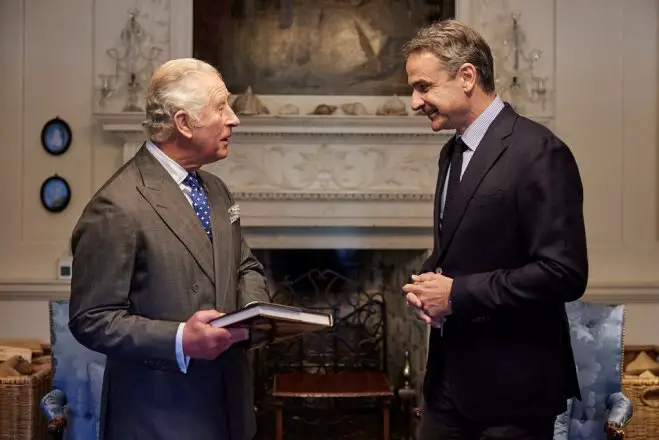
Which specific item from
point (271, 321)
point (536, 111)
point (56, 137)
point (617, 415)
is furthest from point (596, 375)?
point (56, 137)

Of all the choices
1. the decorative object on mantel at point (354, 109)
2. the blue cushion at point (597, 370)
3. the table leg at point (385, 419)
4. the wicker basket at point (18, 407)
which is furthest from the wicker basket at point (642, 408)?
the wicker basket at point (18, 407)

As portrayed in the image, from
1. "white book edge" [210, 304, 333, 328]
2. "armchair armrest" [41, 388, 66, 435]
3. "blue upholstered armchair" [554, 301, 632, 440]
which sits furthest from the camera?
"blue upholstered armchair" [554, 301, 632, 440]

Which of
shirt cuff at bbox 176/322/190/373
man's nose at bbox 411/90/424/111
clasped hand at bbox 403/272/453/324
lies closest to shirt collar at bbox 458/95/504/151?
man's nose at bbox 411/90/424/111

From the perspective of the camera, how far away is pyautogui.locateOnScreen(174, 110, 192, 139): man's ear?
1971mm

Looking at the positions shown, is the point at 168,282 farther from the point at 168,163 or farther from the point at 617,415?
the point at 617,415

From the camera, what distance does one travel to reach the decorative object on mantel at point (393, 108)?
439 centimetres

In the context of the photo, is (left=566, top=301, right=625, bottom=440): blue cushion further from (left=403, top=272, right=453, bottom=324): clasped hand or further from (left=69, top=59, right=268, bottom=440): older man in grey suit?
(left=69, top=59, right=268, bottom=440): older man in grey suit

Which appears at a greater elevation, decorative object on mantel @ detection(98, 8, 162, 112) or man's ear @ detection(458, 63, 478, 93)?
decorative object on mantel @ detection(98, 8, 162, 112)

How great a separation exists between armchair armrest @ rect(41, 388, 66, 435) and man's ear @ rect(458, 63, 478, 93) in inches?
78.6

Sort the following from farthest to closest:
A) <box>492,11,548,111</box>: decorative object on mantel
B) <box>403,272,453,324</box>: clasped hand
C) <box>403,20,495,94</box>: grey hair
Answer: <box>492,11,548,111</box>: decorative object on mantel → <box>403,20,495,94</box>: grey hair → <box>403,272,453,324</box>: clasped hand

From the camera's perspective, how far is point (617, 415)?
10.1ft

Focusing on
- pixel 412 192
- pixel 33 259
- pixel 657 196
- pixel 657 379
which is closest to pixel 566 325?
pixel 657 379

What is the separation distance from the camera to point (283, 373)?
4582mm

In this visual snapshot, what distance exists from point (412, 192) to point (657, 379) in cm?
144
